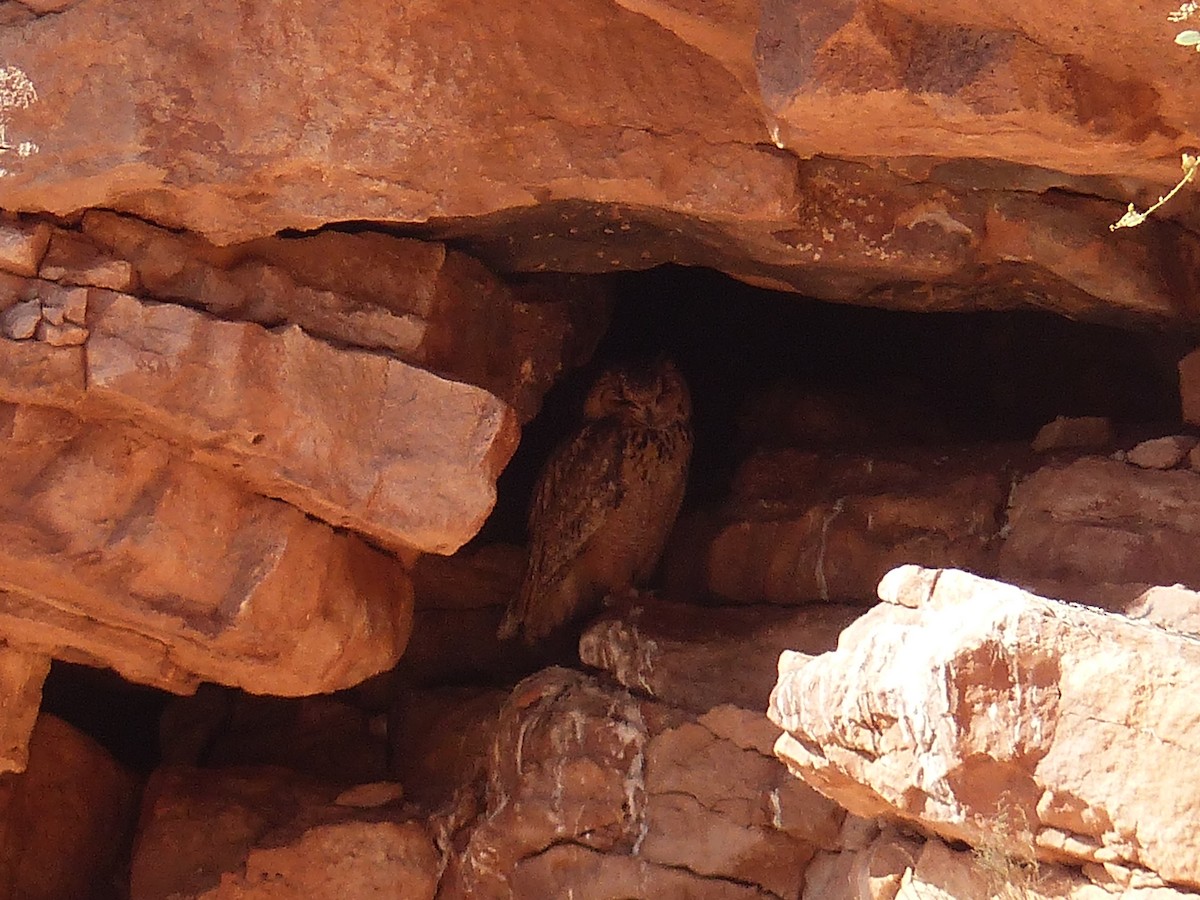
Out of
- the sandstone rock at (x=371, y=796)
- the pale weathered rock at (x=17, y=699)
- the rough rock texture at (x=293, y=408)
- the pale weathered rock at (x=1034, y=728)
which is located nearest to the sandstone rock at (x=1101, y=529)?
the pale weathered rock at (x=1034, y=728)

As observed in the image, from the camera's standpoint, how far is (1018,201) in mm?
3389

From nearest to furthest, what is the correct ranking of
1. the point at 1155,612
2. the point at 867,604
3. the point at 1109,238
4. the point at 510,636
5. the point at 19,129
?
the point at 1155,612 → the point at 19,129 → the point at 1109,238 → the point at 867,604 → the point at 510,636

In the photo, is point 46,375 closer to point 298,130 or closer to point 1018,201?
point 298,130

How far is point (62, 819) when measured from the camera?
4316mm

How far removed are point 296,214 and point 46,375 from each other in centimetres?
73

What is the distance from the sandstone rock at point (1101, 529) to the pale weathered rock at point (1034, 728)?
800 mm

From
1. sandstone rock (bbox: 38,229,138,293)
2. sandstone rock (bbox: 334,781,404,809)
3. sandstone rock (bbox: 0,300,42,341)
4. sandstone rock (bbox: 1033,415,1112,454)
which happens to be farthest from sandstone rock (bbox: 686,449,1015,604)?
sandstone rock (bbox: 0,300,42,341)

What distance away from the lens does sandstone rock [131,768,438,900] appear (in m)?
3.87

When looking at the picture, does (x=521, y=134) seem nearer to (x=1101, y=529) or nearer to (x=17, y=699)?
(x=1101, y=529)

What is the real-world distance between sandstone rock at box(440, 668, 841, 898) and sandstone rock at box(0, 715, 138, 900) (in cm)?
139

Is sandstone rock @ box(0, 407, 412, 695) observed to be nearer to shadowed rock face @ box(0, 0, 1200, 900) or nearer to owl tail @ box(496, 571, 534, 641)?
shadowed rock face @ box(0, 0, 1200, 900)

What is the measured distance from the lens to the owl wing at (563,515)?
4672mm

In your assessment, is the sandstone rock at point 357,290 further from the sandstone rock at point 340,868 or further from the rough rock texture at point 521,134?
the sandstone rock at point 340,868

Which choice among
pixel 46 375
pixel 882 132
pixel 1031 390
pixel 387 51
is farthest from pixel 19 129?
pixel 1031 390
